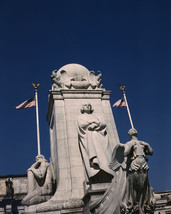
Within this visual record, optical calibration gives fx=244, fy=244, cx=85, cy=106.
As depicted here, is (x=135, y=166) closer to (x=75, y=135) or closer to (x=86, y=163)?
(x=86, y=163)

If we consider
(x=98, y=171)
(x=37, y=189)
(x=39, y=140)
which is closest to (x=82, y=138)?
(x=98, y=171)

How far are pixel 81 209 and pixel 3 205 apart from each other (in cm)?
1396

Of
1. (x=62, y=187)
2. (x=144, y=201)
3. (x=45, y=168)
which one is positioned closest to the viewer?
(x=144, y=201)

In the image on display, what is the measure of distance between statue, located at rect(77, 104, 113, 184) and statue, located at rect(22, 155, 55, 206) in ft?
6.01

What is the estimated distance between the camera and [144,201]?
22.5ft

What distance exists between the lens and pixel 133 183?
6.66 meters

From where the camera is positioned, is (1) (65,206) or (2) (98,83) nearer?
(1) (65,206)

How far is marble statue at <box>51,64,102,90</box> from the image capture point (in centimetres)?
1334

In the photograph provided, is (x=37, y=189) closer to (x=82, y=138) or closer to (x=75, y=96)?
(x=82, y=138)

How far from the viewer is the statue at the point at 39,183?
32.9ft

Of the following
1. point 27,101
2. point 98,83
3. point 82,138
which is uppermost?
point 27,101

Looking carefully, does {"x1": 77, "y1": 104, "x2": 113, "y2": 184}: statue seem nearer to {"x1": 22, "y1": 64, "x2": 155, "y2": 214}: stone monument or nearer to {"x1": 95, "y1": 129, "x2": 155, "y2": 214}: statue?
{"x1": 22, "y1": 64, "x2": 155, "y2": 214}: stone monument

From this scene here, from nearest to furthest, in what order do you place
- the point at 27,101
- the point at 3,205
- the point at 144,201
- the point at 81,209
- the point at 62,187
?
the point at 144,201 → the point at 81,209 → the point at 62,187 → the point at 27,101 → the point at 3,205

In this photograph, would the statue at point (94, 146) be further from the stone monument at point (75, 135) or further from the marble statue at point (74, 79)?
the marble statue at point (74, 79)
